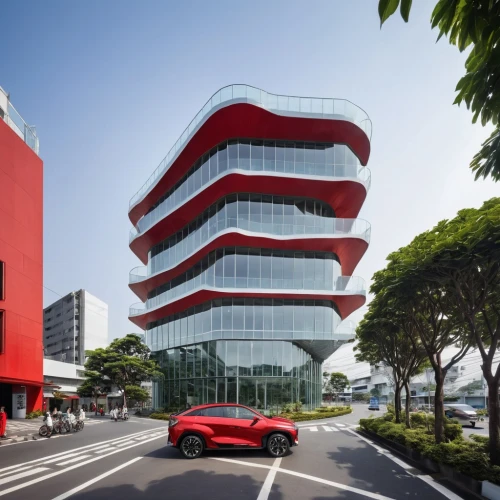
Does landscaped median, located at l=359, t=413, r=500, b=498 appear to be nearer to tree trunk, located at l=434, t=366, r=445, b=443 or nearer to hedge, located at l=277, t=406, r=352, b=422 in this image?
tree trunk, located at l=434, t=366, r=445, b=443

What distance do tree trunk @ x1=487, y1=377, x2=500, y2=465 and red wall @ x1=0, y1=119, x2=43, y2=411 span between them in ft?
95.4

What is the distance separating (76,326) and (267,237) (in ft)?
268

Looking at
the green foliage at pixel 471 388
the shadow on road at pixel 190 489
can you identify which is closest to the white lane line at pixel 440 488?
the shadow on road at pixel 190 489

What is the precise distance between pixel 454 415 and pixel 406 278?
22204 mm

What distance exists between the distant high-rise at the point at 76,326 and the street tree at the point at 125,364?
59.2 metres

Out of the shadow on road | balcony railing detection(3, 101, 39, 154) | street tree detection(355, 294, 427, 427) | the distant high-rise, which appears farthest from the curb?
the distant high-rise

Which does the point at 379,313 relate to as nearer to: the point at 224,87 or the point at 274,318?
the point at 274,318

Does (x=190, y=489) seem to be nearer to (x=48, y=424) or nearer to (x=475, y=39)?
(x=475, y=39)

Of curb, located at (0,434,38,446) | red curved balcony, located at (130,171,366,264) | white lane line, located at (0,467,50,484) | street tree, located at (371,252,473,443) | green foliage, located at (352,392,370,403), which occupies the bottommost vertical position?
green foliage, located at (352,392,370,403)

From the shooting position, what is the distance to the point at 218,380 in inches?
1566

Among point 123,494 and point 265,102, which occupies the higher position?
point 265,102

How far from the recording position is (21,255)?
34.4 m

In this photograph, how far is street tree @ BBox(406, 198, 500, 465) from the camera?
10.9m

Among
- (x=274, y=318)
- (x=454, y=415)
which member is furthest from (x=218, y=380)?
(x=454, y=415)
